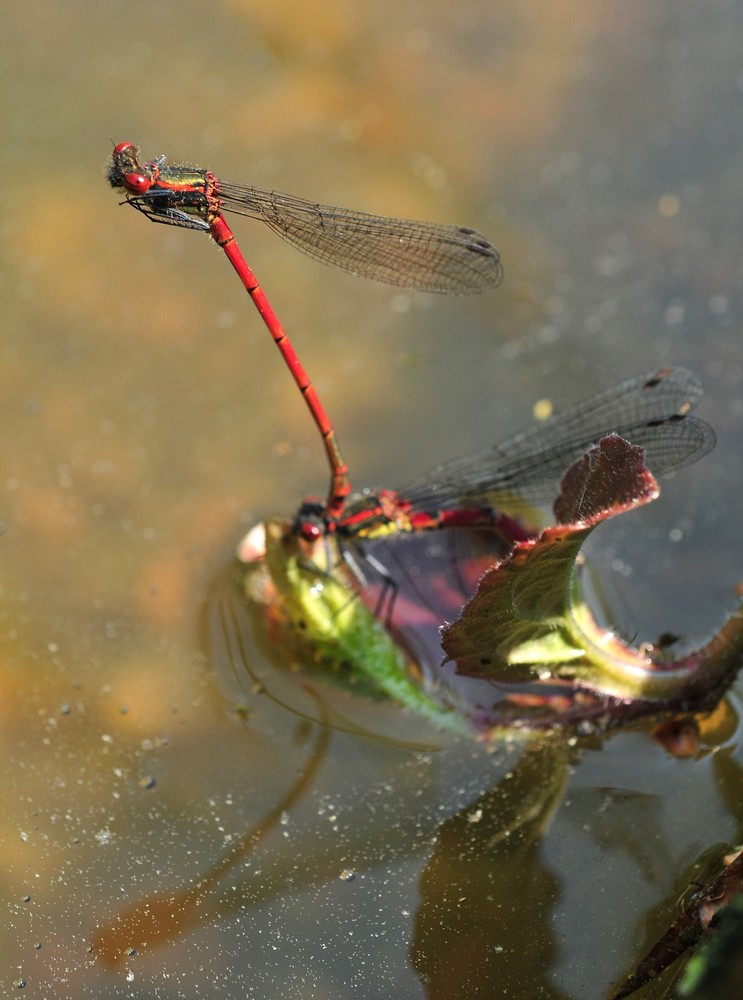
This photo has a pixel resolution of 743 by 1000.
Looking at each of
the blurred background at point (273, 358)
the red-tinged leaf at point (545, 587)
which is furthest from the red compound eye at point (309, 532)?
the red-tinged leaf at point (545, 587)

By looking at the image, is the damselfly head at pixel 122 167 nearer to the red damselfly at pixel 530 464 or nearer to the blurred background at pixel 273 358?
the blurred background at pixel 273 358

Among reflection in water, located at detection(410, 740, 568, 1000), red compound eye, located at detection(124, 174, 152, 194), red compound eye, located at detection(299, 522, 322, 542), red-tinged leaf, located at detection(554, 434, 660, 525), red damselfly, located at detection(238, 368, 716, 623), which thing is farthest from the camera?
red damselfly, located at detection(238, 368, 716, 623)

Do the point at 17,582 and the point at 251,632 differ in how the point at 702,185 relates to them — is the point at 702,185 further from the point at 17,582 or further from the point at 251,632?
the point at 17,582

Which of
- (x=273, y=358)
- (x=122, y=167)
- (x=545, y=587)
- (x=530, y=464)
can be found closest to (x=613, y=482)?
(x=545, y=587)

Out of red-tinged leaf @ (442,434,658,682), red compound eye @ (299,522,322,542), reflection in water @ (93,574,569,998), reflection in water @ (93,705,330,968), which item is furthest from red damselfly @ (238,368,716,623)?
reflection in water @ (93,705,330,968)

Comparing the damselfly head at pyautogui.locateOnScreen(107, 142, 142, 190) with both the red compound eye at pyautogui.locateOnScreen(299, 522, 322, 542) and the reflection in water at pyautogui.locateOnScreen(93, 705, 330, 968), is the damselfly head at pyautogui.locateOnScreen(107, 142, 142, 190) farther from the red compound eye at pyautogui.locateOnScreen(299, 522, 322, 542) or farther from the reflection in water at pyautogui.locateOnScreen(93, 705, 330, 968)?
the reflection in water at pyautogui.locateOnScreen(93, 705, 330, 968)

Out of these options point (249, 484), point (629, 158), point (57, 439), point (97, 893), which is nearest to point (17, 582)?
point (57, 439)
